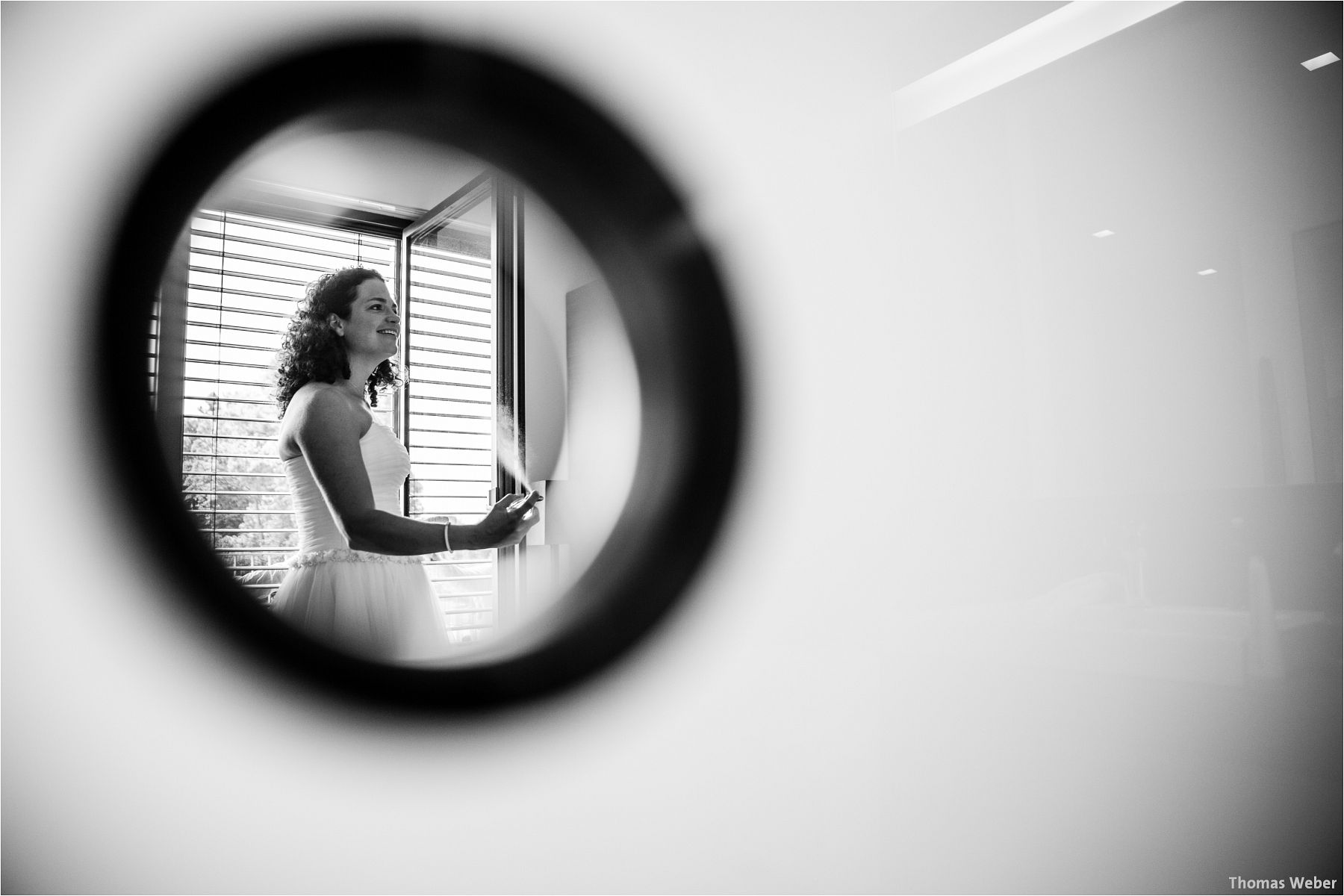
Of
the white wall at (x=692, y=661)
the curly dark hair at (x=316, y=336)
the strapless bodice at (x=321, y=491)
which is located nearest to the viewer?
the white wall at (x=692, y=661)

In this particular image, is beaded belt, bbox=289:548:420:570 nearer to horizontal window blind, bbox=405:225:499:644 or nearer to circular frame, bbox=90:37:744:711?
circular frame, bbox=90:37:744:711

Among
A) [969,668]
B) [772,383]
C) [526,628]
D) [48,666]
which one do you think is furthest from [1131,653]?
[48,666]

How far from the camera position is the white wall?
0.47 meters

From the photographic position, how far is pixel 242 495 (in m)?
0.58

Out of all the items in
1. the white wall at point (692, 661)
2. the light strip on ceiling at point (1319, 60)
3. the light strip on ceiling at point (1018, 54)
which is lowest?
the white wall at point (692, 661)

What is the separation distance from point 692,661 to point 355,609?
0.28 meters

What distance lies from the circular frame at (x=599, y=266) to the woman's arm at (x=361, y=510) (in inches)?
4.1

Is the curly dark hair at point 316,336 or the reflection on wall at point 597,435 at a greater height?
the curly dark hair at point 316,336

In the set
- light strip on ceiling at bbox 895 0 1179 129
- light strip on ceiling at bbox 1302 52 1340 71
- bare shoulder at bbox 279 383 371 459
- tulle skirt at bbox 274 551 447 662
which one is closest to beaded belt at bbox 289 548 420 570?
tulle skirt at bbox 274 551 447 662

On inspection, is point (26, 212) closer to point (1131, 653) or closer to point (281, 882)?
point (281, 882)

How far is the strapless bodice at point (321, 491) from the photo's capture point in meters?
0.61

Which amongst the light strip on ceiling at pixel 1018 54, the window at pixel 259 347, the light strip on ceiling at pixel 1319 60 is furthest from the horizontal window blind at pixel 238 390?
the light strip on ceiling at pixel 1319 60

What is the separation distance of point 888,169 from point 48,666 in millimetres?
778

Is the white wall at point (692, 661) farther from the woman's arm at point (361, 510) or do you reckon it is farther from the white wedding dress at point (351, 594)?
the woman's arm at point (361, 510)
